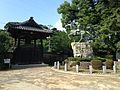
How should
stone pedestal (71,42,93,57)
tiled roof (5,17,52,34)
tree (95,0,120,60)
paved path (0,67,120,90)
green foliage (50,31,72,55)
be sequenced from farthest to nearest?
green foliage (50,31,72,55) < stone pedestal (71,42,93,57) < tree (95,0,120,60) < tiled roof (5,17,52,34) < paved path (0,67,120,90)

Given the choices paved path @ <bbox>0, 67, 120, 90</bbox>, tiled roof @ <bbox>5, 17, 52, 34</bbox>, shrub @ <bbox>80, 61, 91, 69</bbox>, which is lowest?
paved path @ <bbox>0, 67, 120, 90</bbox>

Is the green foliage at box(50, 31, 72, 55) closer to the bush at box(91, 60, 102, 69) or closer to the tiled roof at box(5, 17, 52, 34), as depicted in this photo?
the tiled roof at box(5, 17, 52, 34)

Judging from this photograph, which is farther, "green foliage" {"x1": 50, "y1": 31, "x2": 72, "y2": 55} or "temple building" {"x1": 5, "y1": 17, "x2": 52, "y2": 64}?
"green foliage" {"x1": 50, "y1": 31, "x2": 72, "y2": 55}

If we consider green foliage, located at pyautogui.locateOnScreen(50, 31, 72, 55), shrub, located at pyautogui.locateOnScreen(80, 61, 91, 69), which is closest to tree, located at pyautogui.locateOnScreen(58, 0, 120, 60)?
green foliage, located at pyautogui.locateOnScreen(50, 31, 72, 55)

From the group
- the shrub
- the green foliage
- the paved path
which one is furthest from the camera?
the green foliage

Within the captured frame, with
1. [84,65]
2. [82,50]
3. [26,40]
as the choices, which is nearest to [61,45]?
[26,40]

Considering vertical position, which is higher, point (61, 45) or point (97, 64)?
point (61, 45)

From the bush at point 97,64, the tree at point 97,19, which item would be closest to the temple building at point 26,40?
the tree at point 97,19

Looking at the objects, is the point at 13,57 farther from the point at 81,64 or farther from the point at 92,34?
the point at 92,34

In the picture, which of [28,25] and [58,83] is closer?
[58,83]

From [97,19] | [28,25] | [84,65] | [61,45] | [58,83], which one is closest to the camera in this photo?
[58,83]

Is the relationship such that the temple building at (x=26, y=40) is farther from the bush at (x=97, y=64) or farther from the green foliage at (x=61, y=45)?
the bush at (x=97, y=64)

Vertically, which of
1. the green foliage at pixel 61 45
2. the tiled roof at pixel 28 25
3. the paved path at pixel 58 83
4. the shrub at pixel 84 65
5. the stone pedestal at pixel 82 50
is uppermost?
the tiled roof at pixel 28 25

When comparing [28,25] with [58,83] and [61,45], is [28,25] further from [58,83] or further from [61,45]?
[58,83]
